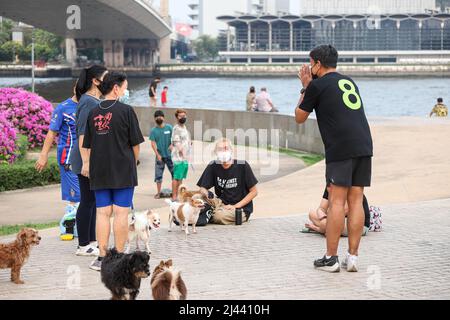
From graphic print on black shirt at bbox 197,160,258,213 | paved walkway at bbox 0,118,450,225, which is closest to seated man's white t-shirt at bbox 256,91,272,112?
paved walkway at bbox 0,118,450,225

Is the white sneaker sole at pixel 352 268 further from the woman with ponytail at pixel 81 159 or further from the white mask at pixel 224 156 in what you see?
the white mask at pixel 224 156

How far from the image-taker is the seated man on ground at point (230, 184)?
10211 mm

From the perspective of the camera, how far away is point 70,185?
9312mm

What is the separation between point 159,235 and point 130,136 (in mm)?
2092

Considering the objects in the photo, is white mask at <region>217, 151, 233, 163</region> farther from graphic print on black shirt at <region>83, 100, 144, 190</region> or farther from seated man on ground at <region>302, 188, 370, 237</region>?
graphic print on black shirt at <region>83, 100, 144, 190</region>

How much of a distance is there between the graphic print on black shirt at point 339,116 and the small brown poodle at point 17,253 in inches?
95.6

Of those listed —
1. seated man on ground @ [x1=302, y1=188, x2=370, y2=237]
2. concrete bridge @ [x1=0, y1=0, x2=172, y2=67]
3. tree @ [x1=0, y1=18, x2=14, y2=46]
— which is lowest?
seated man on ground @ [x1=302, y1=188, x2=370, y2=237]

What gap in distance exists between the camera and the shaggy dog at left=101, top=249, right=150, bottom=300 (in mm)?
6465

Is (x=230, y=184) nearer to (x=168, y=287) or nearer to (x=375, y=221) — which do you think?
(x=375, y=221)

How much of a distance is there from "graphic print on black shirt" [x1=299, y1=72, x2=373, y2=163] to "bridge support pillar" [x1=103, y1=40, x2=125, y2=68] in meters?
122

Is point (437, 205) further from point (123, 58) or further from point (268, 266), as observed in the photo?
point (123, 58)

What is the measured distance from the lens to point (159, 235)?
32.1ft

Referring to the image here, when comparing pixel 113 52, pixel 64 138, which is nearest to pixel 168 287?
pixel 64 138
